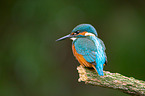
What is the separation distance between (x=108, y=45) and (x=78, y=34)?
2623mm

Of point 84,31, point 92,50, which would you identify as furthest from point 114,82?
point 84,31

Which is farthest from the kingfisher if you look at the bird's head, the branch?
the branch

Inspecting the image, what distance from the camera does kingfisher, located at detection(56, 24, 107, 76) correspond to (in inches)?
137

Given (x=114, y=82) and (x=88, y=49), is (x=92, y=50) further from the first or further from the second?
(x=114, y=82)

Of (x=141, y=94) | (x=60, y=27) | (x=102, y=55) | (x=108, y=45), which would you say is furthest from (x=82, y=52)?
(x=108, y=45)

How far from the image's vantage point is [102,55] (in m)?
3.64

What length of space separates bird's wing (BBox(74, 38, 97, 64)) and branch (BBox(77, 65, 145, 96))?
19 centimetres

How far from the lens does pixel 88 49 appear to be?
3674 millimetres

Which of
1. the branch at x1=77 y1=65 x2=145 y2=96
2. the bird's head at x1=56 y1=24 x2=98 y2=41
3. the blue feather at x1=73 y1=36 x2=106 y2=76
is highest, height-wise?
the bird's head at x1=56 y1=24 x2=98 y2=41

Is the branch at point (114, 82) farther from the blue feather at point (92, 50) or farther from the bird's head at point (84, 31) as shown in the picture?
the bird's head at point (84, 31)

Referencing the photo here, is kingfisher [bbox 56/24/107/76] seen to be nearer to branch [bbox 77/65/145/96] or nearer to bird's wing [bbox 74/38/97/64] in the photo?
bird's wing [bbox 74/38/97/64]

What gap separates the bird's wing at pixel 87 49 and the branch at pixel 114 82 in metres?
0.19

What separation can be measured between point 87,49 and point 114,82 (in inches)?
24.0

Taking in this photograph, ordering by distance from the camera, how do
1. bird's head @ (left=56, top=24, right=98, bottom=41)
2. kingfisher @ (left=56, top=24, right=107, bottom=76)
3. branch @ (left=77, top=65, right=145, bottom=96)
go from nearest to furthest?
branch @ (left=77, top=65, right=145, bottom=96), kingfisher @ (left=56, top=24, right=107, bottom=76), bird's head @ (left=56, top=24, right=98, bottom=41)
